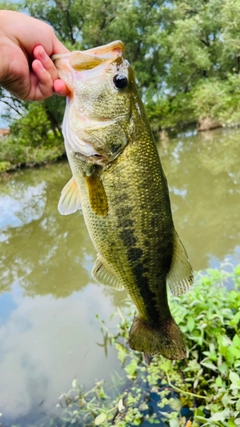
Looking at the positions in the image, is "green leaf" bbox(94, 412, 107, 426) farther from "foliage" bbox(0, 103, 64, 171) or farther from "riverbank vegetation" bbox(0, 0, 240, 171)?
"riverbank vegetation" bbox(0, 0, 240, 171)

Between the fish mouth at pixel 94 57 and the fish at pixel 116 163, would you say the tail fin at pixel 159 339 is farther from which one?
the fish mouth at pixel 94 57

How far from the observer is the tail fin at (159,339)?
1688 mm

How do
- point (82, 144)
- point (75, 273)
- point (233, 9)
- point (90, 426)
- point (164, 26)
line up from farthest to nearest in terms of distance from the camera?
1. point (164, 26)
2. point (233, 9)
3. point (75, 273)
4. point (90, 426)
5. point (82, 144)

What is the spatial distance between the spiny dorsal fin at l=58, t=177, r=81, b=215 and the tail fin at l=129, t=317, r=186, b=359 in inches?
24.7

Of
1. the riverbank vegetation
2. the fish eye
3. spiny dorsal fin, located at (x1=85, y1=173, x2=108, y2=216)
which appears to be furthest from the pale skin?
the riverbank vegetation

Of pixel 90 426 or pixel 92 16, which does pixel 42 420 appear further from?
pixel 92 16

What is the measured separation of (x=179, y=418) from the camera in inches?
98.1

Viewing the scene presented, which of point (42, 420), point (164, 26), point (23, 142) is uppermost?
point (42, 420)

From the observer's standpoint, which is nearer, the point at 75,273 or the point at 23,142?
the point at 75,273

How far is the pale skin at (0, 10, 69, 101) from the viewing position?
1435mm

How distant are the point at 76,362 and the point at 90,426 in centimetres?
90

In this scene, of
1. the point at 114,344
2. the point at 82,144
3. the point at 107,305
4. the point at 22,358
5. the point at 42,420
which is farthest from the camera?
the point at 107,305

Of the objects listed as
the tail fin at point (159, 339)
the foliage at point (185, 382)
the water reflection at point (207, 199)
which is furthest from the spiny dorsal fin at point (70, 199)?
the water reflection at point (207, 199)

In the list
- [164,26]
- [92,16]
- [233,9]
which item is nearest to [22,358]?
[233,9]
